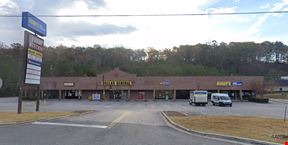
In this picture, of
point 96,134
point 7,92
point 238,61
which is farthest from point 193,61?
point 96,134

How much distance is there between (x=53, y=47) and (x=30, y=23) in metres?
116

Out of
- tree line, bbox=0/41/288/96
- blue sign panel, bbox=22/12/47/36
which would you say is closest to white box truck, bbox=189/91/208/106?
blue sign panel, bbox=22/12/47/36

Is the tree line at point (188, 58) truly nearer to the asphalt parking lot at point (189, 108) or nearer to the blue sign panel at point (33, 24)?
the asphalt parking lot at point (189, 108)

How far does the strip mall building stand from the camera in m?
83.4

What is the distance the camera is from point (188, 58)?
144 m

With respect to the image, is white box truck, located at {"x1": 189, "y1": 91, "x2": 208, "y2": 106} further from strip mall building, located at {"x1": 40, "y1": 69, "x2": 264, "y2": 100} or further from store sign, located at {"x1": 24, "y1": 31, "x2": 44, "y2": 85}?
store sign, located at {"x1": 24, "y1": 31, "x2": 44, "y2": 85}

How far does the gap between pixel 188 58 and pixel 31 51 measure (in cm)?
12033

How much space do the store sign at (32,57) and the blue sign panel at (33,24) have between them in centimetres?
55

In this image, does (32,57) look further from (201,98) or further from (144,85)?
(144,85)

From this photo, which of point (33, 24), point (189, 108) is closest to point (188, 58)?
point (189, 108)

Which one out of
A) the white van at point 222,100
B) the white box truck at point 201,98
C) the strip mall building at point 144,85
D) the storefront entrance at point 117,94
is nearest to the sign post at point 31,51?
the white box truck at point 201,98

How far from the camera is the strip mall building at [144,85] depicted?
274 ft

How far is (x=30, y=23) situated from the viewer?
84.9 ft

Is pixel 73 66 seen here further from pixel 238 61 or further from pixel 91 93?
pixel 238 61
